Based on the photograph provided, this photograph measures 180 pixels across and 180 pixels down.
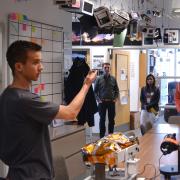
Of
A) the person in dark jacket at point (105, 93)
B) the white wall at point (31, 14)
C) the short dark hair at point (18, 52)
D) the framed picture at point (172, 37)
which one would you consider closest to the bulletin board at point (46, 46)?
the white wall at point (31, 14)

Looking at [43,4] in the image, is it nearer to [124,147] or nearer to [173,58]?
[124,147]

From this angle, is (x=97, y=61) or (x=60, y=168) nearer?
(x=60, y=168)

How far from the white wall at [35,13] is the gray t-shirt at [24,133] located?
236 centimetres

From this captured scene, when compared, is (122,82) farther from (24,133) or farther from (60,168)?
(24,133)

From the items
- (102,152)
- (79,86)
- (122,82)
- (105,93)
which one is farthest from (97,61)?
(102,152)

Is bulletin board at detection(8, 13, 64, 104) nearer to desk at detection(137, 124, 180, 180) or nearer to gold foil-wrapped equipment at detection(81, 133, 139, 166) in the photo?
desk at detection(137, 124, 180, 180)

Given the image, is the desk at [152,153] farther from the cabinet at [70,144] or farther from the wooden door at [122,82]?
the wooden door at [122,82]

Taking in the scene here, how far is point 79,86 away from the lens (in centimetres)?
554

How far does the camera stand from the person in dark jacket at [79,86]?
5.41 meters

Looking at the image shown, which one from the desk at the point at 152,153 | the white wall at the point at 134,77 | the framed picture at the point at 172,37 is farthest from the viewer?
the white wall at the point at 134,77

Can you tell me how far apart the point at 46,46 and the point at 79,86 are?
0.90m

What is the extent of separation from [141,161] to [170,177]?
20.4 inches

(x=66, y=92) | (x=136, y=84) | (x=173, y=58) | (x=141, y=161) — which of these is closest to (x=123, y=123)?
(x=136, y=84)

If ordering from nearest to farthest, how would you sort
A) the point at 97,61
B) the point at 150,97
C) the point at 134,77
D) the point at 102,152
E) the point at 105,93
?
the point at 102,152, the point at 150,97, the point at 105,93, the point at 97,61, the point at 134,77
